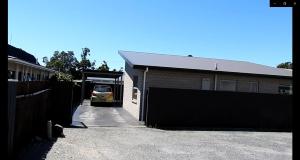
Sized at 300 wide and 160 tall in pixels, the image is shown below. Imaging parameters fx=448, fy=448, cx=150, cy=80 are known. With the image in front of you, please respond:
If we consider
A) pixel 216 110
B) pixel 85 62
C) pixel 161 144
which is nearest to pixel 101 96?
pixel 216 110

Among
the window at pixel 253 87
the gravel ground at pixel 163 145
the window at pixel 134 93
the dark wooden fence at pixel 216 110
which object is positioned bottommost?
the gravel ground at pixel 163 145

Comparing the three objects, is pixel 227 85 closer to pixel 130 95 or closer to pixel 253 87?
pixel 253 87

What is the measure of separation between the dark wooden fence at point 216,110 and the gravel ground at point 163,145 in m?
1.73

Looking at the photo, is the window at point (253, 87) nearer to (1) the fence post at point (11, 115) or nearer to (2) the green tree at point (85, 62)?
(1) the fence post at point (11, 115)

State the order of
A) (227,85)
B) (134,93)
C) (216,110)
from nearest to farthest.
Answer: (216,110)
(227,85)
(134,93)

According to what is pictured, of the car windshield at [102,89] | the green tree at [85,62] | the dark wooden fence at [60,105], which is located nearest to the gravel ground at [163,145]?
the dark wooden fence at [60,105]

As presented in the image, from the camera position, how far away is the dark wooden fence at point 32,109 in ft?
28.4

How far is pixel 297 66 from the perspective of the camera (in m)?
4.14

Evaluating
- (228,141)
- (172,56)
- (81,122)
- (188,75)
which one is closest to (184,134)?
(228,141)

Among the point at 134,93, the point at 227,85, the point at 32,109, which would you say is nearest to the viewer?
the point at 32,109

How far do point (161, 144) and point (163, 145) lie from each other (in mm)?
188

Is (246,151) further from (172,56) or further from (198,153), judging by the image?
(172,56)

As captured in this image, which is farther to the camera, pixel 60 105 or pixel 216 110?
pixel 216 110

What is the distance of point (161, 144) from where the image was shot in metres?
13.3
